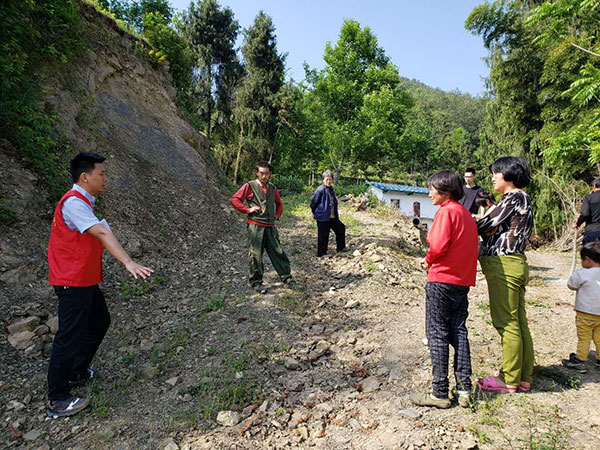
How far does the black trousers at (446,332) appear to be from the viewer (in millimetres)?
2500

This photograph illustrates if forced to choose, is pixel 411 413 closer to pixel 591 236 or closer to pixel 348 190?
pixel 591 236

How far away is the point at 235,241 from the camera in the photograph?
823 cm

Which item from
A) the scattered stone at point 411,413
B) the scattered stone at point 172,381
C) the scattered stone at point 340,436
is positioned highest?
the scattered stone at point 411,413

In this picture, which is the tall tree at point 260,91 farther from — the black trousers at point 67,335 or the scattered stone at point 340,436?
the scattered stone at point 340,436

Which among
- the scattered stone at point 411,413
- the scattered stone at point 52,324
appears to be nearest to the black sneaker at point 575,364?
the scattered stone at point 411,413

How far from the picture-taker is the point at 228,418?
2600 mm

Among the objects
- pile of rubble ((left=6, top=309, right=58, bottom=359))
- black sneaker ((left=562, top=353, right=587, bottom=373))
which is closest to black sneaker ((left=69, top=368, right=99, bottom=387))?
pile of rubble ((left=6, top=309, right=58, bottom=359))

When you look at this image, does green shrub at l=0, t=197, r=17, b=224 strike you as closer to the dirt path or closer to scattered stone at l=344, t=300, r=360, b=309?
the dirt path

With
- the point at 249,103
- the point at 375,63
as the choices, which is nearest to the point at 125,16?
the point at 249,103

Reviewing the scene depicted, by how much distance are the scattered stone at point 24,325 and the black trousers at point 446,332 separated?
406 centimetres

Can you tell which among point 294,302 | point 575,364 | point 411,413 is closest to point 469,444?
point 411,413

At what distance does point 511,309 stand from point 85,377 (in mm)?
3862

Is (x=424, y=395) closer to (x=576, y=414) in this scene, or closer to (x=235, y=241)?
(x=576, y=414)

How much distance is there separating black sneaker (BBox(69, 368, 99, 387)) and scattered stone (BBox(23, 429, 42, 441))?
0.43 metres
